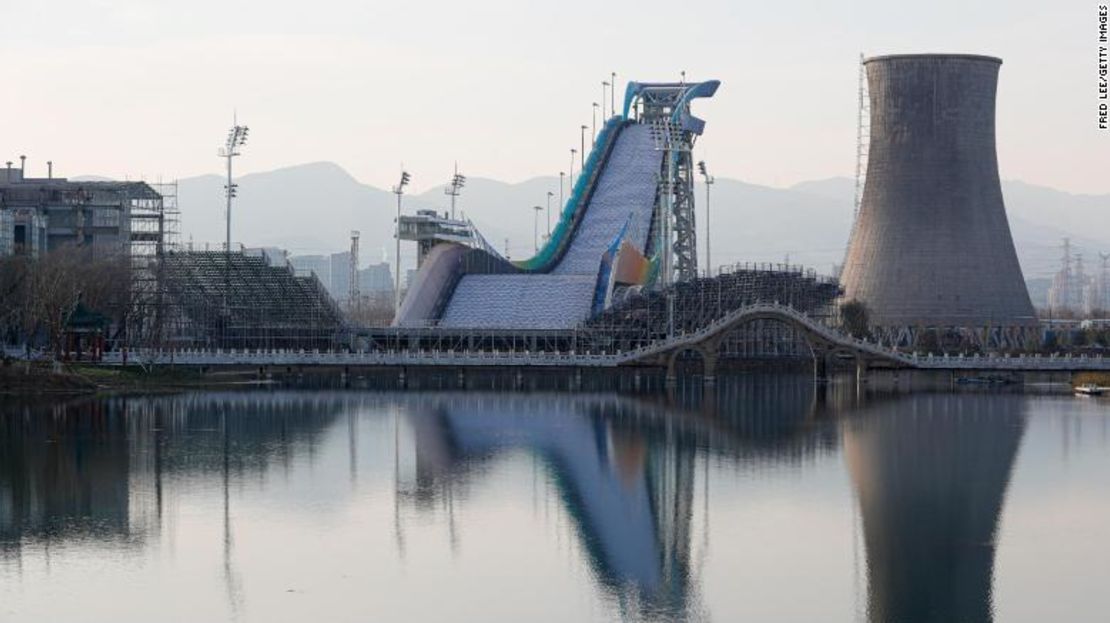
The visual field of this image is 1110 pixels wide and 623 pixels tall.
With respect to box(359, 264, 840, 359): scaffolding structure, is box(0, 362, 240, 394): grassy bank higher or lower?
lower

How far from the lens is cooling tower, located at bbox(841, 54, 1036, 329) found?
355 ft

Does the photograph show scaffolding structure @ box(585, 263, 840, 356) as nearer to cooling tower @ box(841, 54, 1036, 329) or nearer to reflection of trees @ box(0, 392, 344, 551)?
cooling tower @ box(841, 54, 1036, 329)

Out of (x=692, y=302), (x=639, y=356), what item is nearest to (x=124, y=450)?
(x=639, y=356)

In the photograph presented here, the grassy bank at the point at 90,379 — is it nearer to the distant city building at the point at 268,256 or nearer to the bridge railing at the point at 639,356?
the bridge railing at the point at 639,356

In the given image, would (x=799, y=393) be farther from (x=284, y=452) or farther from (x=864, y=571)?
(x=864, y=571)

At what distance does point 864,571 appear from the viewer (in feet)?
126

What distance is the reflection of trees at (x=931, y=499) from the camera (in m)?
36.2

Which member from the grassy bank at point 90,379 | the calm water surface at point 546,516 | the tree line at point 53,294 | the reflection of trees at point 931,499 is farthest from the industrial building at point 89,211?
the reflection of trees at point 931,499

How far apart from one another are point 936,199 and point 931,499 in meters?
61.8

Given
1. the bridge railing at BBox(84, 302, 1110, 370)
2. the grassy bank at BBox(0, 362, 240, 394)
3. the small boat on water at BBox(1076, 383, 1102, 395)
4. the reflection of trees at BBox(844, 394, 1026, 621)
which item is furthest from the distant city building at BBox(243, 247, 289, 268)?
the small boat on water at BBox(1076, 383, 1102, 395)

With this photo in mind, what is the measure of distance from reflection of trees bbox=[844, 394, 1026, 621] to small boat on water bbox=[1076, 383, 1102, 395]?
13.7 m

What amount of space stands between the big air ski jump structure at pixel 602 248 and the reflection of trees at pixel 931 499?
38941 mm

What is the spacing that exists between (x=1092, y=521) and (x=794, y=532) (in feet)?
26.1

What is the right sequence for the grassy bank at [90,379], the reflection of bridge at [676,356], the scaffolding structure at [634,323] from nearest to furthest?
the grassy bank at [90,379] < the reflection of bridge at [676,356] < the scaffolding structure at [634,323]
